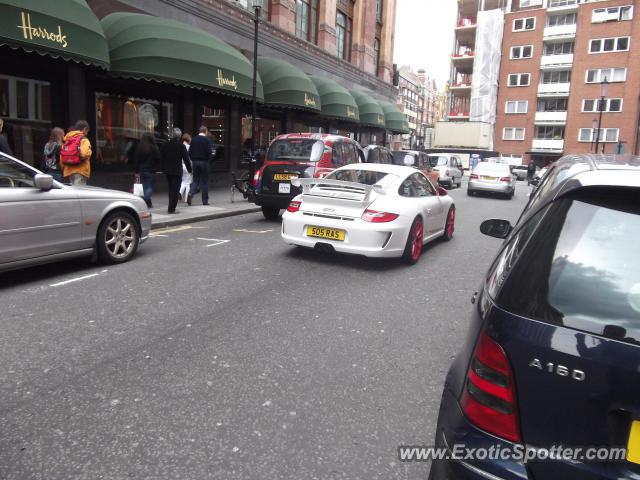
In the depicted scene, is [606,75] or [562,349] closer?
[562,349]

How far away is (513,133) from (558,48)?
1087 cm

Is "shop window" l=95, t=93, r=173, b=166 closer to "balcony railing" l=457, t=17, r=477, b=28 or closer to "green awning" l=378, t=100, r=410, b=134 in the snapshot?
"green awning" l=378, t=100, r=410, b=134

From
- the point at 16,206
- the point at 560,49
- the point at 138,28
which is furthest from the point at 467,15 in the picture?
the point at 16,206

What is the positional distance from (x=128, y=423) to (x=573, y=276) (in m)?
2.52

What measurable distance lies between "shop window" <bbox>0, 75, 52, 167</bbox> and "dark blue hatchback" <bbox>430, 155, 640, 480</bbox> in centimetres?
1235

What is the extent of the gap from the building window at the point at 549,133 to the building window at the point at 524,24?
12259 millimetres

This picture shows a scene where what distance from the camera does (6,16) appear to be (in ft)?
28.1

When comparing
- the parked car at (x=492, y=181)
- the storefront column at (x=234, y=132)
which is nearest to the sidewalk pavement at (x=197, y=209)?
the storefront column at (x=234, y=132)

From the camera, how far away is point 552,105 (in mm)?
58781

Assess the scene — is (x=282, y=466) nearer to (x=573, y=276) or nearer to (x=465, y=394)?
(x=465, y=394)

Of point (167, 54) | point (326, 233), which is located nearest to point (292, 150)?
point (167, 54)

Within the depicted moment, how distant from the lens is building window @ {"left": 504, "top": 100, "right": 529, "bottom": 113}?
59938mm

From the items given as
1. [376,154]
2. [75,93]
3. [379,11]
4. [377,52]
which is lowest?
[376,154]

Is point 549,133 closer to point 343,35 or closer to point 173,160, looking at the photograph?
point 343,35
